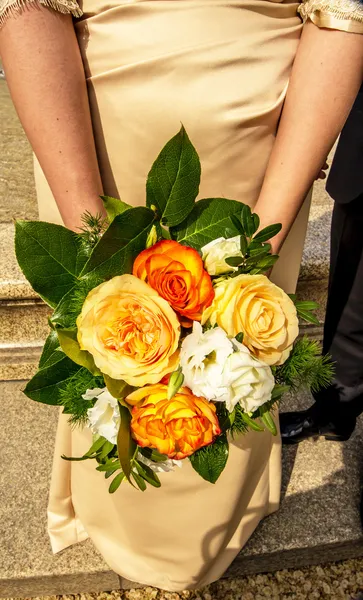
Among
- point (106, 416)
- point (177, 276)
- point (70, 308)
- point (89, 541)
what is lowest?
point (89, 541)

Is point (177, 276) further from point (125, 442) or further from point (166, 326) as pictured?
point (125, 442)

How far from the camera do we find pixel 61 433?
1.54m

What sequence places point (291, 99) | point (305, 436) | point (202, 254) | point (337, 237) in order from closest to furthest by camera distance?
1. point (202, 254)
2. point (291, 99)
3. point (337, 237)
4. point (305, 436)

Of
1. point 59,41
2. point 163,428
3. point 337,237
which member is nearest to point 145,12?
point 59,41

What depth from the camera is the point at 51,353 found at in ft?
2.76

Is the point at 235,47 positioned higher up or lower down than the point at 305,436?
higher up

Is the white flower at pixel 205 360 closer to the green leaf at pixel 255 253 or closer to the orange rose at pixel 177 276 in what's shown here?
the orange rose at pixel 177 276

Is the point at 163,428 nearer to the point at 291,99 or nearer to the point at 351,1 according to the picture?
the point at 291,99

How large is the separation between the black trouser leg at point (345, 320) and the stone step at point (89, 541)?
0.73 feet

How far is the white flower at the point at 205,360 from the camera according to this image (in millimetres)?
679

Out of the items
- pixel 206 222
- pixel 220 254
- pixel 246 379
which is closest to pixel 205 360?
pixel 246 379

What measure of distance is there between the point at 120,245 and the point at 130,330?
15cm

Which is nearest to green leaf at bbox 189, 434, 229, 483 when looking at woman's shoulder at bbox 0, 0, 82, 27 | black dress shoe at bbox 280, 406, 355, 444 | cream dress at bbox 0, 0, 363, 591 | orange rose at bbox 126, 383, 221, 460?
orange rose at bbox 126, 383, 221, 460

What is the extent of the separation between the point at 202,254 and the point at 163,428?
0.28m
